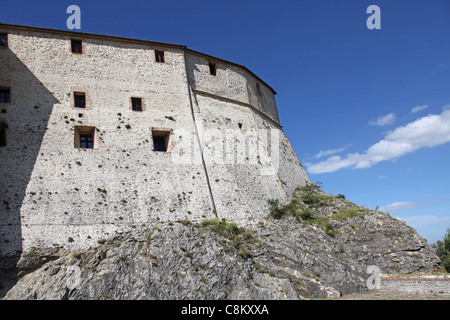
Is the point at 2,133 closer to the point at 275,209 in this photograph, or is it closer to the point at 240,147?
the point at 240,147

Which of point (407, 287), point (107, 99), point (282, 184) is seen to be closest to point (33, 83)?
point (107, 99)

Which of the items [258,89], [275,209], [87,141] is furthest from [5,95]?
[258,89]

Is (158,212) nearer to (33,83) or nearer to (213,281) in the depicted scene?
(213,281)

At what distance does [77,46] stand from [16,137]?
7.18 metres

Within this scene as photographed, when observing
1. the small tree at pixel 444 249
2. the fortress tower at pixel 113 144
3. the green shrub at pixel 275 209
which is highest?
the fortress tower at pixel 113 144

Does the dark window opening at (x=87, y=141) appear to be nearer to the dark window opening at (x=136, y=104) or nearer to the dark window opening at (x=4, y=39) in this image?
the dark window opening at (x=136, y=104)

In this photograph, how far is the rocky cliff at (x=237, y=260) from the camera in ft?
50.0

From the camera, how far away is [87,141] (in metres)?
20.7

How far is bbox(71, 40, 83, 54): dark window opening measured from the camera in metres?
22.2

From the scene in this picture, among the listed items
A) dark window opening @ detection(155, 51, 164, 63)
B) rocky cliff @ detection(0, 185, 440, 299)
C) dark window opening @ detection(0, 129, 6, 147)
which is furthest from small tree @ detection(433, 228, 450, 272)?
dark window opening @ detection(0, 129, 6, 147)

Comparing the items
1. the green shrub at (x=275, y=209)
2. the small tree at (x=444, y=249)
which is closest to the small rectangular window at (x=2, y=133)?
the green shrub at (x=275, y=209)

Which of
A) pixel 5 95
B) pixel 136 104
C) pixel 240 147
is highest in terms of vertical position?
pixel 5 95

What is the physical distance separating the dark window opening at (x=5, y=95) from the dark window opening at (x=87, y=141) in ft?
13.5

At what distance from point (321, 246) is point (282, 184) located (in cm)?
588
